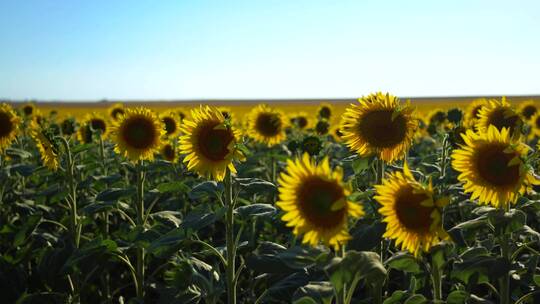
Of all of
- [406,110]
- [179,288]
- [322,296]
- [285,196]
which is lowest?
[179,288]

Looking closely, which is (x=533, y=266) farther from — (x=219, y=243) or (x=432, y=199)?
(x=219, y=243)

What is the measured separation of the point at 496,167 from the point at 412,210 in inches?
31.0

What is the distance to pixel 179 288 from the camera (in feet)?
12.0

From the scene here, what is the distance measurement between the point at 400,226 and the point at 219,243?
3.86 meters

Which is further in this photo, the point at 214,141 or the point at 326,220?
the point at 214,141

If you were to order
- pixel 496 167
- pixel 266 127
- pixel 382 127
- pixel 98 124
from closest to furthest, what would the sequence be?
pixel 496 167 < pixel 382 127 < pixel 266 127 < pixel 98 124

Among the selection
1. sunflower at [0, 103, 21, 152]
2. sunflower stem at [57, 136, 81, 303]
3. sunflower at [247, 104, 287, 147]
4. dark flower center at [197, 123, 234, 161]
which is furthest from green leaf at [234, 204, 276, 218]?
sunflower at [247, 104, 287, 147]

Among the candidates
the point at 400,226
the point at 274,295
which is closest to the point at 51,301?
the point at 274,295

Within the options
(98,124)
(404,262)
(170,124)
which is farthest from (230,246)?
(98,124)

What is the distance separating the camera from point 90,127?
7.62m

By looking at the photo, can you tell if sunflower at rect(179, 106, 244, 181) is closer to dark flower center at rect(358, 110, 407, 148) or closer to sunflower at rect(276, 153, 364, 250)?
dark flower center at rect(358, 110, 407, 148)

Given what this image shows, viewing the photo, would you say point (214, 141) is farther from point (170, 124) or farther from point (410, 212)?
point (170, 124)

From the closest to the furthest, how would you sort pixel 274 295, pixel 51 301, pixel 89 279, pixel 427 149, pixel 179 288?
pixel 274 295, pixel 179 288, pixel 89 279, pixel 51 301, pixel 427 149

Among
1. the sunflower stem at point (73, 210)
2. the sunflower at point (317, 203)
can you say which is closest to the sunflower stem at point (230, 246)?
the sunflower at point (317, 203)
